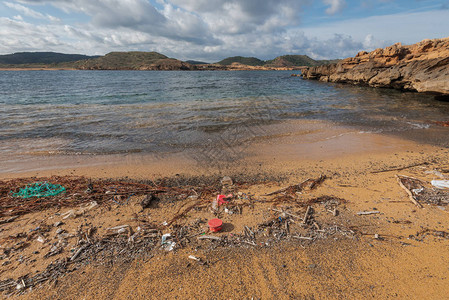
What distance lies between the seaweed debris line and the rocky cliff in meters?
23.9

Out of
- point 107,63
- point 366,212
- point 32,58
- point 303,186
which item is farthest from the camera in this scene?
point 32,58

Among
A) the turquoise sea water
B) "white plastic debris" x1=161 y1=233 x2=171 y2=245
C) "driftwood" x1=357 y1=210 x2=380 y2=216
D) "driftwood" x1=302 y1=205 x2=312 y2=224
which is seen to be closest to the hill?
the turquoise sea water

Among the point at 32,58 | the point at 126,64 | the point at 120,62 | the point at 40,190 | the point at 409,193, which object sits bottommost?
the point at 40,190

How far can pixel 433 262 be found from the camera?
3412 mm

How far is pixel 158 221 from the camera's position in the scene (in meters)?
4.57

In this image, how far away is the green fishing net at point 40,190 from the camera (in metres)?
5.46

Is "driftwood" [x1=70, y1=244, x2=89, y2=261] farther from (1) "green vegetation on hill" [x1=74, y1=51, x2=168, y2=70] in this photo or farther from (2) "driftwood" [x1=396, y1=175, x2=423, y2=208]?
(1) "green vegetation on hill" [x1=74, y1=51, x2=168, y2=70]

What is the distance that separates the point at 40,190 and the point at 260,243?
6.47 metres

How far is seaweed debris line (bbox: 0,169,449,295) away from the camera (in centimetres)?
362

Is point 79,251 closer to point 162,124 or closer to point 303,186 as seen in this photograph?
point 303,186

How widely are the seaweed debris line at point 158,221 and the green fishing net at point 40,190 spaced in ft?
0.11

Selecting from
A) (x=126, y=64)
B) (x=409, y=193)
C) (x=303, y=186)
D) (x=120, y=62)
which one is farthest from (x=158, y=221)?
(x=120, y=62)

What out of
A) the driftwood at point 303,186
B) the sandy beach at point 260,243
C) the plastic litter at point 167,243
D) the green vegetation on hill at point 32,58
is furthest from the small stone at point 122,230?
the green vegetation on hill at point 32,58

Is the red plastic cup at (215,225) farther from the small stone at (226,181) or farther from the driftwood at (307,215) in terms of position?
the small stone at (226,181)
